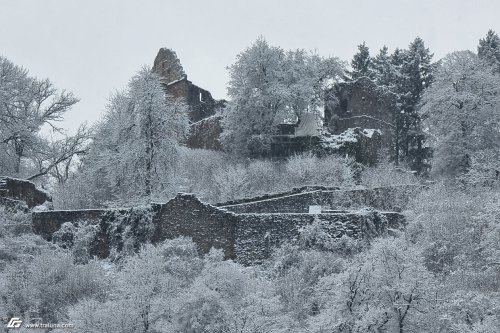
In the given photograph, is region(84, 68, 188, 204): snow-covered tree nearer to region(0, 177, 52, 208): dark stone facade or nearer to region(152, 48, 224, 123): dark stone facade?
region(0, 177, 52, 208): dark stone facade

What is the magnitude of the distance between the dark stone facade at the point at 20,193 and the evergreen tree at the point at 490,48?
83.2 ft

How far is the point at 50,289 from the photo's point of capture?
21.7 metres

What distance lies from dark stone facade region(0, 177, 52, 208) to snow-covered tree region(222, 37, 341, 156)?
37.0ft

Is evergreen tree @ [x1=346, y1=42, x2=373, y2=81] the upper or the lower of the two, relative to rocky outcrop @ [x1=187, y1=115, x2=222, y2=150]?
upper

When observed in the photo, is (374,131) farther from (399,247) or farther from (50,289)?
(50,289)

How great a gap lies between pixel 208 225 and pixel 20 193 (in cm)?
828

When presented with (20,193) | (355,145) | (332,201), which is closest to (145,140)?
(20,193)

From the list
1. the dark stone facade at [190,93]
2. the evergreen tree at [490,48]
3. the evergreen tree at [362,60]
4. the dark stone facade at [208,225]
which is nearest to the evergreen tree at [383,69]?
the evergreen tree at [362,60]

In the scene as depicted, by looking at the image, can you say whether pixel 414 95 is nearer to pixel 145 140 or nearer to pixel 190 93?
pixel 190 93

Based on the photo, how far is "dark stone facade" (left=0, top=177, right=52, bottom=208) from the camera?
27.9 metres

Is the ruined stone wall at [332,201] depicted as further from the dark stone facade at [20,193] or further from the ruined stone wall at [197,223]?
the dark stone facade at [20,193]

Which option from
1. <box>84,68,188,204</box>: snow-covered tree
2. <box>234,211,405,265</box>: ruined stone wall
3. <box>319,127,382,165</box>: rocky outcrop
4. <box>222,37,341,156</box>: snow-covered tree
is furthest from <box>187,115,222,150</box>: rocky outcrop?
<box>234,211,405,265</box>: ruined stone wall

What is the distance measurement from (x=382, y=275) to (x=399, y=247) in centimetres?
134

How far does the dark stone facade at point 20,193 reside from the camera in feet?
91.4
